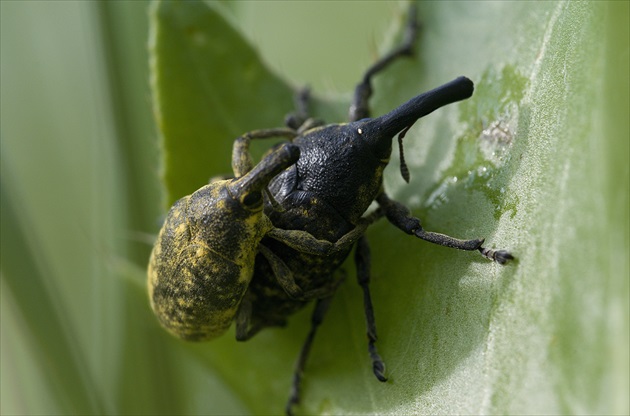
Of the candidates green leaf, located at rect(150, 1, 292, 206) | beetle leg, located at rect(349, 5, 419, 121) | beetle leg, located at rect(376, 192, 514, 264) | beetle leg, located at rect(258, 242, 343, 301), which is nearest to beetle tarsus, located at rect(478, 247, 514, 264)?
beetle leg, located at rect(376, 192, 514, 264)

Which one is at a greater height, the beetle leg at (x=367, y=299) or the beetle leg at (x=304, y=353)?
the beetle leg at (x=367, y=299)

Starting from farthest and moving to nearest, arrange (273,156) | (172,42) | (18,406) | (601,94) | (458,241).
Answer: (18,406)
(172,42)
(273,156)
(458,241)
(601,94)

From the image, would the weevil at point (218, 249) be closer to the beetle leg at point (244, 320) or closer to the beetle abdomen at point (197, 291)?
the beetle abdomen at point (197, 291)

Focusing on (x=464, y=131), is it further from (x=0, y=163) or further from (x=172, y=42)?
(x=0, y=163)

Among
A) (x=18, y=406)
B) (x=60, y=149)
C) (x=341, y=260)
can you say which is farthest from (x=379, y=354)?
(x=60, y=149)

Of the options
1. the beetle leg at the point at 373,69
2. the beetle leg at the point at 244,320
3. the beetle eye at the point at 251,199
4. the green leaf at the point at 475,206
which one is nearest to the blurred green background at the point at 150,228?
the green leaf at the point at 475,206

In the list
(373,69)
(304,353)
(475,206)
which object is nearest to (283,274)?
(304,353)
